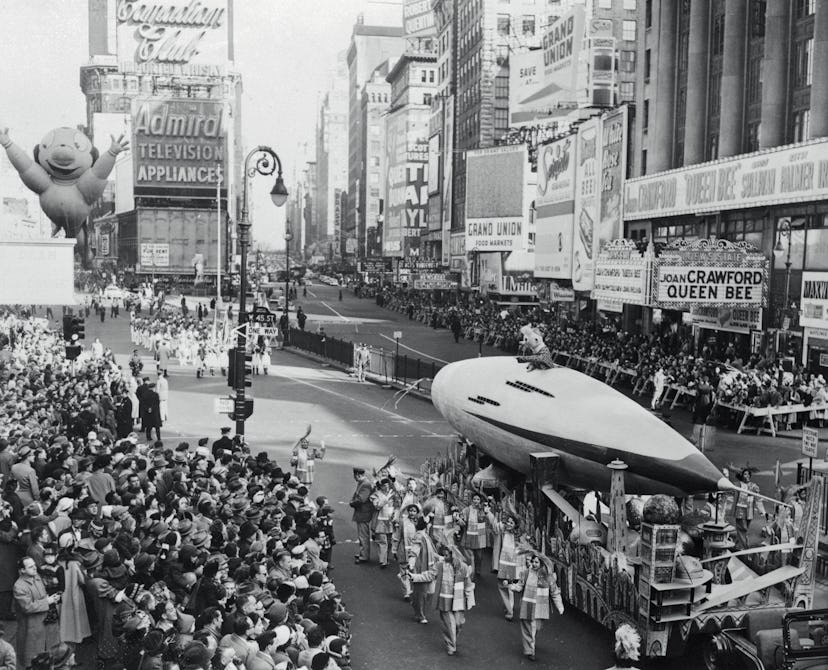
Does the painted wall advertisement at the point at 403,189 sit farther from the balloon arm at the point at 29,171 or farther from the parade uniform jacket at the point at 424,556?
the parade uniform jacket at the point at 424,556

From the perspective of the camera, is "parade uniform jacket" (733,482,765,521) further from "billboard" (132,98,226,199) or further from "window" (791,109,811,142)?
"billboard" (132,98,226,199)

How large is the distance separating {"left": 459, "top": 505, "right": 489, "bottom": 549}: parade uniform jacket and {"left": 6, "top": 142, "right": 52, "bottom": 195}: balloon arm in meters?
53.6

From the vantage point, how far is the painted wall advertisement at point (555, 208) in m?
59.1

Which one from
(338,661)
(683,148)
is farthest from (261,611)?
(683,148)

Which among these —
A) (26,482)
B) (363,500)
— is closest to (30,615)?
(26,482)

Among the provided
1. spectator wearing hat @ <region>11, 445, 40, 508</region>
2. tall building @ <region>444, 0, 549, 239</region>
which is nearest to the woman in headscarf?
spectator wearing hat @ <region>11, 445, 40, 508</region>

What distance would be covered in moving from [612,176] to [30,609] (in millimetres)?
46767

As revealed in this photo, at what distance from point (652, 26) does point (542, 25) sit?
5214 cm

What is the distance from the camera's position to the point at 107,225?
156m

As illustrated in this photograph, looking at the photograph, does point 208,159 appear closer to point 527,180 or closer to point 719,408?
point 527,180

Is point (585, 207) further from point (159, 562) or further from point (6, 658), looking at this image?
point (6, 658)

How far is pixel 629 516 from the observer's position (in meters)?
14.8

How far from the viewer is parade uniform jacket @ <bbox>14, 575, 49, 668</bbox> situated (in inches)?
427

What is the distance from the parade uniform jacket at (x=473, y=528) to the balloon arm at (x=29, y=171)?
53.6m
